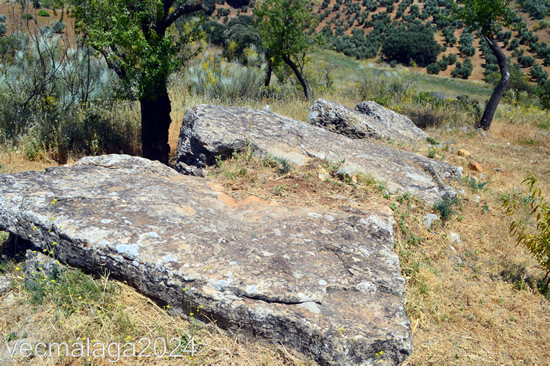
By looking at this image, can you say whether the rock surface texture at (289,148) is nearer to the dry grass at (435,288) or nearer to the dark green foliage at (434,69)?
the dry grass at (435,288)

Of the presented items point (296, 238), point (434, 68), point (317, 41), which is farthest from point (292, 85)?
point (434, 68)

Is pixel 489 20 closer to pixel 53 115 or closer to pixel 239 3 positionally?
pixel 53 115

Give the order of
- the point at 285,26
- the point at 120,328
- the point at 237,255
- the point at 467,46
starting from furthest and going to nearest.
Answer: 1. the point at 467,46
2. the point at 285,26
3. the point at 237,255
4. the point at 120,328

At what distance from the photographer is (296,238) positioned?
316cm

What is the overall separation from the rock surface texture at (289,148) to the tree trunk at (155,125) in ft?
2.64

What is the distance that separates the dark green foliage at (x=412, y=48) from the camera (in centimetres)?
3512

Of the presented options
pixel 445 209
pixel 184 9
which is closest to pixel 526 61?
pixel 445 209

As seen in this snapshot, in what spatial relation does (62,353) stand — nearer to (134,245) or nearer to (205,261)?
(134,245)

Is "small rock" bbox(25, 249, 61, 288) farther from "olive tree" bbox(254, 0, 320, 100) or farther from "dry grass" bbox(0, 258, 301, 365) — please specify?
"olive tree" bbox(254, 0, 320, 100)

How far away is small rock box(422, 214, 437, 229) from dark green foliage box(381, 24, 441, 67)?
33810 mm

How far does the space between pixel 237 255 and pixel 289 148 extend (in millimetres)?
2578

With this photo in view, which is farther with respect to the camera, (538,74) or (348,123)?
(538,74)

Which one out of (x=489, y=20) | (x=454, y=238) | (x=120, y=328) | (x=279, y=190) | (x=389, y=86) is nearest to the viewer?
(x=120, y=328)

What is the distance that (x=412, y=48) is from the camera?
35281 millimetres
